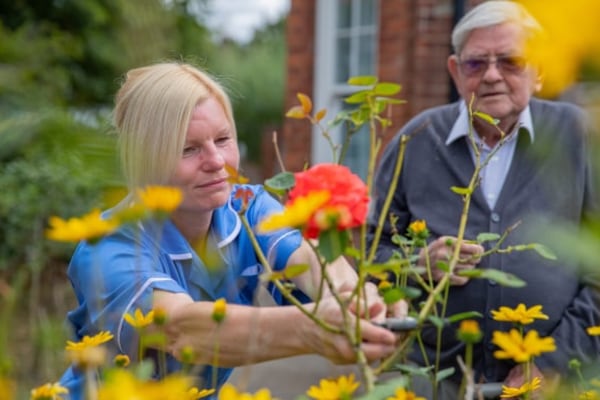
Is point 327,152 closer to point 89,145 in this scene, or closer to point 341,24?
point 341,24

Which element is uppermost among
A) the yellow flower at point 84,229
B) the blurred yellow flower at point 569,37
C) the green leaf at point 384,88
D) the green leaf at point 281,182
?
the blurred yellow flower at point 569,37

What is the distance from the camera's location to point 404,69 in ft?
20.4

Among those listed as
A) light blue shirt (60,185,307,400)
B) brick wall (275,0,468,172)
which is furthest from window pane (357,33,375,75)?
light blue shirt (60,185,307,400)

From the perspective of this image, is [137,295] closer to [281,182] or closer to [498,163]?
[281,182]

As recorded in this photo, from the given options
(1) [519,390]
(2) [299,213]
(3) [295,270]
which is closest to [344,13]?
(1) [519,390]

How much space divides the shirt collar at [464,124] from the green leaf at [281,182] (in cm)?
137

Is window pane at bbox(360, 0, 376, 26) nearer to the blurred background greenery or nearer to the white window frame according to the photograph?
the white window frame

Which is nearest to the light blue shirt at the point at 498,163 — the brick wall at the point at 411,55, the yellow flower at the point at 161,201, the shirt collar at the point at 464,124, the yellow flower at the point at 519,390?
the shirt collar at the point at 464,124

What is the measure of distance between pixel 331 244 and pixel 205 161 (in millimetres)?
700

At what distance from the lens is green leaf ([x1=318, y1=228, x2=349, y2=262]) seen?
1.12 m

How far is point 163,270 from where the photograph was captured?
6.00 feet

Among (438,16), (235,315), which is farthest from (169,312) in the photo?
(438,16)

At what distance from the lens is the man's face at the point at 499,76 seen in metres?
2.50

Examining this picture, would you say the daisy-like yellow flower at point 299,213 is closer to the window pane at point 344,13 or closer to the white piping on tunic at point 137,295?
the white piping on tunic at point 137,295
